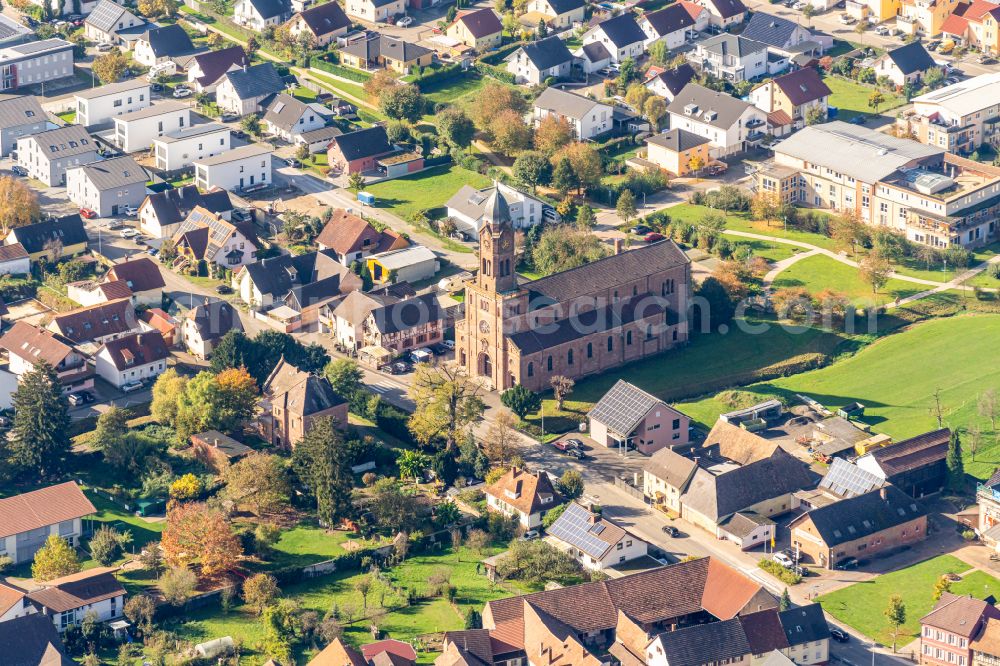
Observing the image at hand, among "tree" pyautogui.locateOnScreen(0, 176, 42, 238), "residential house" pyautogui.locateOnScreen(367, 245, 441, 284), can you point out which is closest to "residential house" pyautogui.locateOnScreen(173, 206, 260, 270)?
"residential house" pyautogui.locateOnScreen(367, 245, 441, 284)

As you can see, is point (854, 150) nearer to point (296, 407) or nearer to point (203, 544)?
point (296, 407)

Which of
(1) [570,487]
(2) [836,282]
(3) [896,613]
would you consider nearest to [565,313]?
(1) [570,487]

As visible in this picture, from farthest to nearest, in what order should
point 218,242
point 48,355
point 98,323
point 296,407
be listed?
1. point 218,242
2. point 98,323
3. point 48,355
4. point 296,407

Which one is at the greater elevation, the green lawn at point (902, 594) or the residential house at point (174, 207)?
the residential house at point (174, 207)

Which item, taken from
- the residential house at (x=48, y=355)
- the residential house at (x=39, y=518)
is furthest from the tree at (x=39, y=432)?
the residential house at (x=48, y=355)

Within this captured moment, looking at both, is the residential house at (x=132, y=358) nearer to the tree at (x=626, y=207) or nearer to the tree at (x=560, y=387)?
the tree at (x=560, y=387)

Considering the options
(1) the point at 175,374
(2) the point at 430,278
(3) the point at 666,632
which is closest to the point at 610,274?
(2) the point at 430,278
